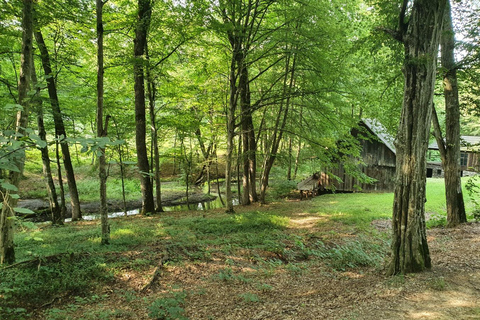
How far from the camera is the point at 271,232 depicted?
354 inches

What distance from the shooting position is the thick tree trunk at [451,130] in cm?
832

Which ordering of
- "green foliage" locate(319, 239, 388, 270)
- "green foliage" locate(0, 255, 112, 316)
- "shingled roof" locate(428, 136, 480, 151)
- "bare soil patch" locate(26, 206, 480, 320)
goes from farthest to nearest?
"shingled roof" locate(428, 136, 480, 151) → "green foliage" locate(319, 239, 388, 270) → "green foliage" locate(0, 255, 112, 316) → "bare soil patch" locate(26, 206, 480, 320)

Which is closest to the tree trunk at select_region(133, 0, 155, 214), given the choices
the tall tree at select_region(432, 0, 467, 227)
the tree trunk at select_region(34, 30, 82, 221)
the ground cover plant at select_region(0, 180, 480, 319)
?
the tree trunk at select_region(34, 30, 82, 221)

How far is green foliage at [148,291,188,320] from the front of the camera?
400 cm

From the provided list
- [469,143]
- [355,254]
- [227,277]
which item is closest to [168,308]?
[227,277]

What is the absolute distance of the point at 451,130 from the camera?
28.3 ft

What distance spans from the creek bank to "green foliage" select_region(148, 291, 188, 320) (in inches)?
502

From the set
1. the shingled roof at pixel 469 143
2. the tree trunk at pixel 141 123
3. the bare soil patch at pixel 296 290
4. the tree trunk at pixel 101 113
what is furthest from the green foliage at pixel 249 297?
the tree trunk at pixel 141 123

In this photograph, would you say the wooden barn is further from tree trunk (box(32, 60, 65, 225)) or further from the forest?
tree trunk (box(32, 60, 65, 225))

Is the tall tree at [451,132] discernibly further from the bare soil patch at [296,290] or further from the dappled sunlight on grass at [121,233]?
the dappled sunlight on grass at [121,233]

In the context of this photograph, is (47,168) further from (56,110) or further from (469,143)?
(469,143)

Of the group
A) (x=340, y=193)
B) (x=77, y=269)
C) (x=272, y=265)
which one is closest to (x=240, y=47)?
(x=272, y=265)

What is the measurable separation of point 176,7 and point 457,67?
30.7 feet

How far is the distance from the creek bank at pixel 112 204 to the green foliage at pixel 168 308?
41.8 feet
